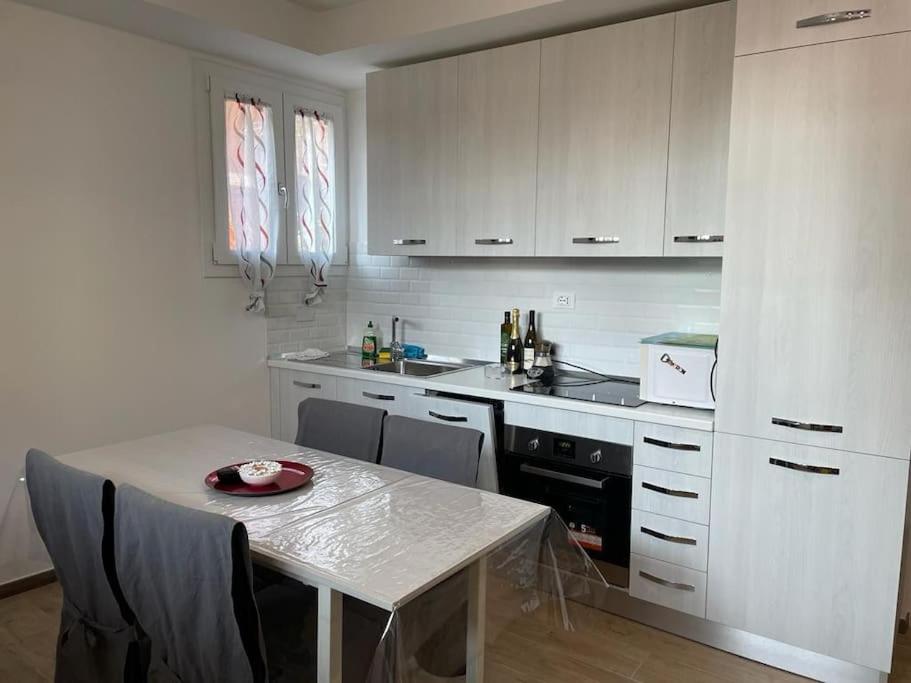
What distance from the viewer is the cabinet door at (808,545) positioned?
2285mm

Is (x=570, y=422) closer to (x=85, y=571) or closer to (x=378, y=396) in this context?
(x=378, y=396)

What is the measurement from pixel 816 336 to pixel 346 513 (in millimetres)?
1635

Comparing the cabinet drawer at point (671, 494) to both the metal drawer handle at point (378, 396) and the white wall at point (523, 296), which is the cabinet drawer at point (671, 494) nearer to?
the white wall at point (523, 296)

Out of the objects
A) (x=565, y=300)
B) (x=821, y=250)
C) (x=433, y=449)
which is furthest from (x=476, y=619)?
(x=565, y=300)

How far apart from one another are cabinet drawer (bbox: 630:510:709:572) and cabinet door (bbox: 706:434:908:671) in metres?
0.04

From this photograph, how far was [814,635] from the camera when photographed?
7.99 ft

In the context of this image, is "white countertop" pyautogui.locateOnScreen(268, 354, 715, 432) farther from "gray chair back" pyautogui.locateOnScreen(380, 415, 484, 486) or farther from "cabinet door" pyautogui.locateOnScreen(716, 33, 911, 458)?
"gray chair back" pyautogui.locateOnScreen(380, 415, 484, 486)

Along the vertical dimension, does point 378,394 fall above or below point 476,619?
above

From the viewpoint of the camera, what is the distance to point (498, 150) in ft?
10.8

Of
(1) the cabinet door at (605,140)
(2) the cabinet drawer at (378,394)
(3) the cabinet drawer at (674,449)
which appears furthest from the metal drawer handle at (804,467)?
(2) the cabinet drawer at (378,394)

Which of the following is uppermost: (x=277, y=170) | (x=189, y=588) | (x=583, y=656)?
(x=277, y=170)

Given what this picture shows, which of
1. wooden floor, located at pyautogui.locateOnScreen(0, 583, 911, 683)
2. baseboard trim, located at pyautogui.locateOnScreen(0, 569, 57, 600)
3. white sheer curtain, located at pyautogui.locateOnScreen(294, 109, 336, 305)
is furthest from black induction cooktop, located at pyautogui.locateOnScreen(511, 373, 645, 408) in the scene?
baseboard trim, located at pyautogui.locateOnScreen(0, 569, 57, 600)

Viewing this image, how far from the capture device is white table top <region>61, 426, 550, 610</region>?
1.61m

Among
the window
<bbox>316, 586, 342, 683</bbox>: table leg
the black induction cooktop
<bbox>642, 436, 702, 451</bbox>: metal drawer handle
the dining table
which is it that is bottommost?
<bbox>316, 586, 342, 683</bbox>: table leg
